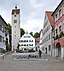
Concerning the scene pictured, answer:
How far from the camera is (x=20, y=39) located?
104 meters

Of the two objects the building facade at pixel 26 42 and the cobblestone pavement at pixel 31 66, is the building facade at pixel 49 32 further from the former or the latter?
the building facade at pixel 26 42

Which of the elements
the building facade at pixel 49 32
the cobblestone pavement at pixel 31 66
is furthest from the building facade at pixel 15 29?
the cobblestone pavement at pixel 31 66

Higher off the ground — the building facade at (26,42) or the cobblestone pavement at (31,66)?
the building facade at (26,42)

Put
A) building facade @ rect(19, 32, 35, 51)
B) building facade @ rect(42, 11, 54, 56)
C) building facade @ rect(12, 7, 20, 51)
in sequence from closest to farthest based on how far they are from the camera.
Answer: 1. building facade @ rect(42, 11, 54, 56)
2. building facade @ rect(12, 7, 20, 51)
3. building facade @ rect(19, 32, 35, 51)

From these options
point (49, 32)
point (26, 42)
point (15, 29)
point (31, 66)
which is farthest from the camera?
Answer: point (26, 42)


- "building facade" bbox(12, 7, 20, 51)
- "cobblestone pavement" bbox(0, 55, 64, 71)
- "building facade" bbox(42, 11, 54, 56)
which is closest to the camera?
"cobblestone pavement" bbox(0, 55, 64, 71)

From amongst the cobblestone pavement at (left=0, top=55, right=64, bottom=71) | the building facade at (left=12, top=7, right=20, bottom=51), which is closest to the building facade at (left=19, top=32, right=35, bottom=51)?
the building facade at (left=12, top=7, right=20, bottom=51)

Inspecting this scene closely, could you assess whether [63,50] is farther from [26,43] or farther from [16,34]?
[26,43]

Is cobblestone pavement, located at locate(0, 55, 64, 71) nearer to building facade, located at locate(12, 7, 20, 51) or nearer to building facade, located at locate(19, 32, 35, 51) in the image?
building facade, located at locate(12, 7, 20, 51)

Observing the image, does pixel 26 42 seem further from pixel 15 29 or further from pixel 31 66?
pixel 31 66

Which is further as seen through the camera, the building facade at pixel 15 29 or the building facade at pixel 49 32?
the building facade at pixel 15 29

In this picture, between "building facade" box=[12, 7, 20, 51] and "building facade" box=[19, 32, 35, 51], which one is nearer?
"building facade" box=[12, 7, 20, 51]

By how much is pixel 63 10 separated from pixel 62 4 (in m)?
1.16

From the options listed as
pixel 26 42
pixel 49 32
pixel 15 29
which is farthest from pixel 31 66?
pixel 26 42
